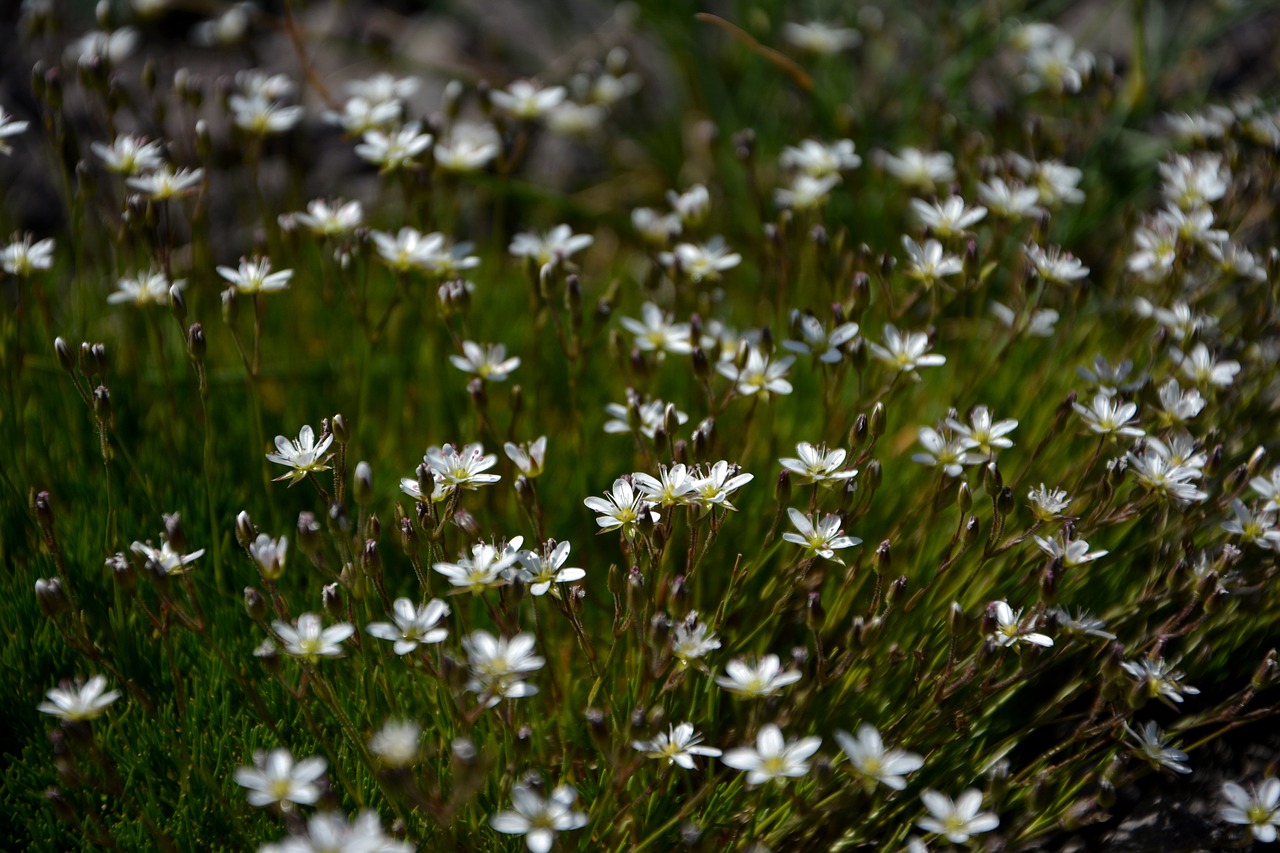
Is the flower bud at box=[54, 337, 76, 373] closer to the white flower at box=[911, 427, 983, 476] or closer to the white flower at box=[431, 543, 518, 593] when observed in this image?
the white flower at box=[431, 543, 518, 593]

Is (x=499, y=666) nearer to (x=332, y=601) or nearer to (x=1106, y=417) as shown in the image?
(x=332, y=601)

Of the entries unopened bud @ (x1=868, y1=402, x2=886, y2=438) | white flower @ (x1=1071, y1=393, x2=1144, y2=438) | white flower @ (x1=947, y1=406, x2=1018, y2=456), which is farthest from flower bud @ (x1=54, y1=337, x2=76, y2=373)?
white flower @ (x1=1071, y1=393, x2=1144, y2=438)

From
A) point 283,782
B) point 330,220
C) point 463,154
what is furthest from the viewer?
point 463,154

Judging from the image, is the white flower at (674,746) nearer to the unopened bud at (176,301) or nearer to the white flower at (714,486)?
the white flower at (714,486)

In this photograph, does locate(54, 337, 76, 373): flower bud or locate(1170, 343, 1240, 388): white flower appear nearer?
locate(54, 337, 76, 373): flower bud

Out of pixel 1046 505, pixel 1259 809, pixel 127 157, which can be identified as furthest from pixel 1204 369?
pixel 127 157

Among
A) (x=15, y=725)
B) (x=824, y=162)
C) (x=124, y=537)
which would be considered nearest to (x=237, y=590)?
(x=124, y=537)
